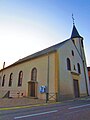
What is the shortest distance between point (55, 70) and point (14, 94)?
398 inches

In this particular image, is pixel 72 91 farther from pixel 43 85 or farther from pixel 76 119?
pixel 76 119

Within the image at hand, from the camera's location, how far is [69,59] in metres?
20.1

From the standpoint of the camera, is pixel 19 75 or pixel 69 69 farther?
pixel 19 75

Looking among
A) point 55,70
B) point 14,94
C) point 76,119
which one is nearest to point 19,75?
point 14,94

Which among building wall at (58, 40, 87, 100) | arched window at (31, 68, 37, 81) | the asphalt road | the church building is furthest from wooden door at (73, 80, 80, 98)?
the asphalt road

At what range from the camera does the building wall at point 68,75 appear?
660 inches

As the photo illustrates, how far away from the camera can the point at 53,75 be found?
16.6m

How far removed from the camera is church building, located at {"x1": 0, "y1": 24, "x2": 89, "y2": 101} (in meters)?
16.6

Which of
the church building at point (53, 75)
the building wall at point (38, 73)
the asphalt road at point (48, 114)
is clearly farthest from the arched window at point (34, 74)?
the asphalt road at point (48, 114)

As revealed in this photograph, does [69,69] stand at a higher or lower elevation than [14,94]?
higher

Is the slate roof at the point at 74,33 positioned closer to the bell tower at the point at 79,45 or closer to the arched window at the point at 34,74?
the bell tower at the point at 79,45

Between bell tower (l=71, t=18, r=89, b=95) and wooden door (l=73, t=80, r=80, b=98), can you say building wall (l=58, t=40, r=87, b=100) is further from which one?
bell tower (l=71, t=18, r=89, b=95)

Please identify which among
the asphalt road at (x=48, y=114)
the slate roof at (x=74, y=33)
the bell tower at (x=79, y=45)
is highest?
the slate roof at (x=74, y=33)

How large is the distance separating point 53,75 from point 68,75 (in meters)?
2.94
